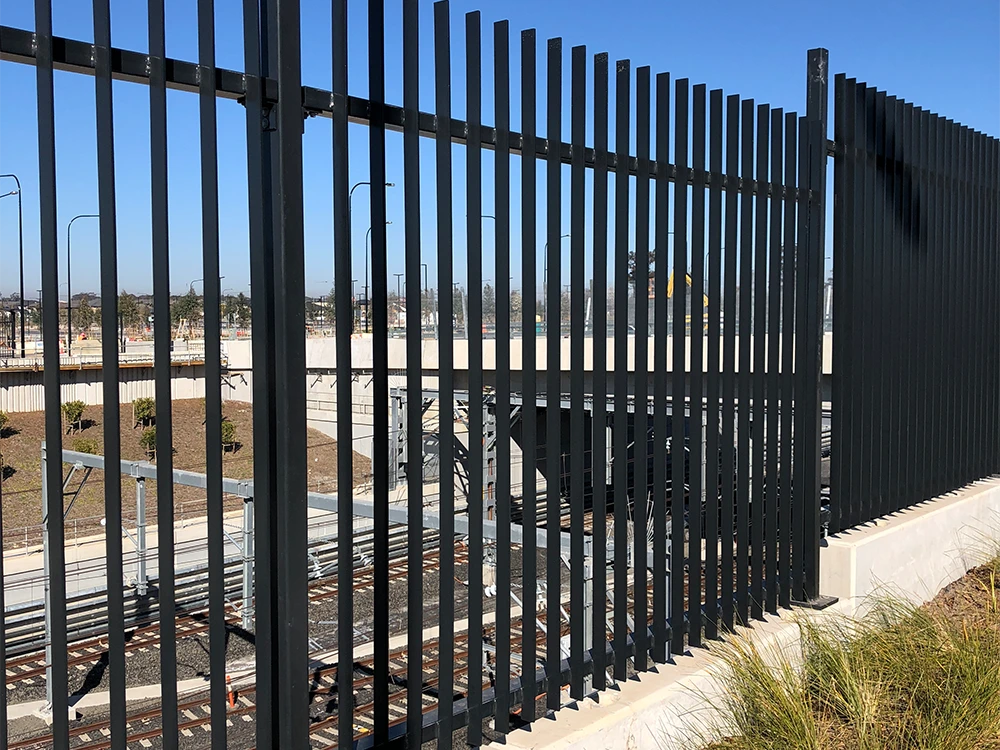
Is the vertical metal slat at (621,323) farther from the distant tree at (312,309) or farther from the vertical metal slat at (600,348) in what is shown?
the distant tree at (312,309)

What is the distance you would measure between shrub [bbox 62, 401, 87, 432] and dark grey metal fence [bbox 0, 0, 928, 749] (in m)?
32.8

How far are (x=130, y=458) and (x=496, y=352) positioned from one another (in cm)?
3410

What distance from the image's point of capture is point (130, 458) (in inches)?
1366

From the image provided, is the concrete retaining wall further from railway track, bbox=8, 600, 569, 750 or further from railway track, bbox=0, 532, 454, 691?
railway track, bbox=0, 532, 454, 691

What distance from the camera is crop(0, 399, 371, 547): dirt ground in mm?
28000

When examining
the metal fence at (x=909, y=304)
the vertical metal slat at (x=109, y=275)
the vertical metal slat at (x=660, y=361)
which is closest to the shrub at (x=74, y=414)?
the metal fence at (x=909, y=304)

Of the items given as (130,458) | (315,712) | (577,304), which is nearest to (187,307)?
(577,304)

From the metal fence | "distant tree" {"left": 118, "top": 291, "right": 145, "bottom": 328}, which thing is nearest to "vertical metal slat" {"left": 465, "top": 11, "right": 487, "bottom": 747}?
the metal fence

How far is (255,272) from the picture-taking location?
2775 millimetres

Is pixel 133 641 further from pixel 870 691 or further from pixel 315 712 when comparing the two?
pixel 870 691

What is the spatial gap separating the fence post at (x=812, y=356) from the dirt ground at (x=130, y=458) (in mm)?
20160

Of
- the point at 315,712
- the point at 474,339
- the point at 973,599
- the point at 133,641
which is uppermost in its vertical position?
the point at 474,339

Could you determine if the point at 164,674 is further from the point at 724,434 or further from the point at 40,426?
the point at 40,426

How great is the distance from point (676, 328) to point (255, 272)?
2382 millimetres
